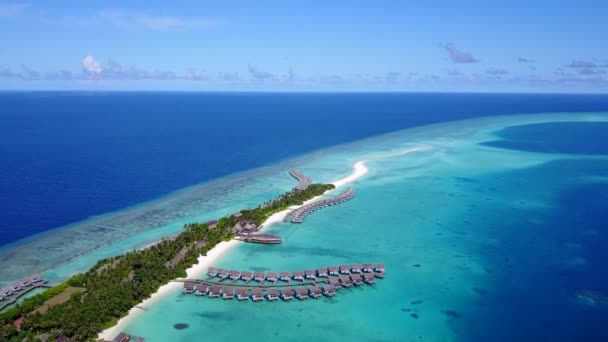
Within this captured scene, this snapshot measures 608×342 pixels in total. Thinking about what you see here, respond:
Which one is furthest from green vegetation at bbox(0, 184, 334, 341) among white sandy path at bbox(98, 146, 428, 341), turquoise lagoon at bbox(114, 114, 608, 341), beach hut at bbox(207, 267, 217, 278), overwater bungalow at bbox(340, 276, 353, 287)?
overwater bungalow at bbox(340, 276, 353, 287)

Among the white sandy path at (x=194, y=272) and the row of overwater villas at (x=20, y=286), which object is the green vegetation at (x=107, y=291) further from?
the row of overwater villas at (x=20, y=286)

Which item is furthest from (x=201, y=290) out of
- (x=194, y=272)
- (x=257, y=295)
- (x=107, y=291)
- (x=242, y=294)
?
(x=107, y=291)

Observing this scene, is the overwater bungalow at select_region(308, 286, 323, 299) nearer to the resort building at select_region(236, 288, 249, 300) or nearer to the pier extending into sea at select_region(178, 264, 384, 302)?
the pier extending into sea at select_region(178, 264, 384, 302)

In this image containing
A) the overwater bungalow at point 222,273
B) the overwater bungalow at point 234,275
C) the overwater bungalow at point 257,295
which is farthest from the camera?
the overwater bungalow at point 222,273

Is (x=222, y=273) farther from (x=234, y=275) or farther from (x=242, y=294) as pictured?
(x=242, y=294)

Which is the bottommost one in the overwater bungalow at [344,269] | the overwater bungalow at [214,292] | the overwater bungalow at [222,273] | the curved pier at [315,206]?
the overwater bungalow at [214,292]

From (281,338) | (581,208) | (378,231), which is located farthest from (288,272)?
(581,208)

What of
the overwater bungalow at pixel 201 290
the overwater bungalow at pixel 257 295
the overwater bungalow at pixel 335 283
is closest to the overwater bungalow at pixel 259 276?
the overwater bungalow at pixel 257 295
